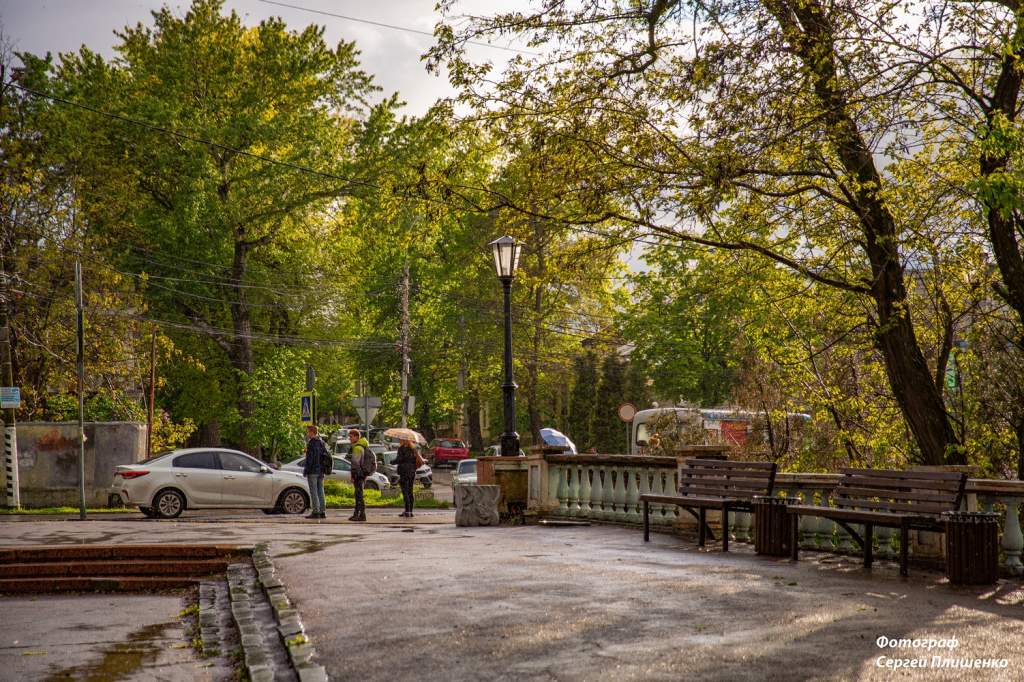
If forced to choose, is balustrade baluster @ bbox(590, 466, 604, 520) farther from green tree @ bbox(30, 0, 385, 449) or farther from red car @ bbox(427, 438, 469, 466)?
red car @ bbox(427, 438, 469, 466)

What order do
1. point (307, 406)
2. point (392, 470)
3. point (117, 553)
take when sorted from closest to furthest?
point (117, 553), point (307, 406), point (392, 470)

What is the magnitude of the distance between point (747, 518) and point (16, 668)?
828cm

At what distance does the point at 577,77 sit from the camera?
47.9ft

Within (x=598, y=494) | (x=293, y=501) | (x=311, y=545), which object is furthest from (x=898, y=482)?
(x=293, y=501)

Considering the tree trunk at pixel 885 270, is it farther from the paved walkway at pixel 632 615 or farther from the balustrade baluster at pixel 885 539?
the paved walkway at pixel 632 615

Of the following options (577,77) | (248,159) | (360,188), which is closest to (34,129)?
(248,159)

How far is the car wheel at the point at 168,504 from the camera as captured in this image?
929 inches

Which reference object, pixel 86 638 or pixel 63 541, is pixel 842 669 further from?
pixel 63 541

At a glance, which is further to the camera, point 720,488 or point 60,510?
point 60,510

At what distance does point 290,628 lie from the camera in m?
7.71

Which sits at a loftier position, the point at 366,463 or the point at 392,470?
the point at 366,463

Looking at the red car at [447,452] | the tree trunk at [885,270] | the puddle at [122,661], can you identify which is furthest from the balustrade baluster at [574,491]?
the red car at [447,452]

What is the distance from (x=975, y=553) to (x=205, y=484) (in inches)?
716

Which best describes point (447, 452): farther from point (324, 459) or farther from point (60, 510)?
point (324, 459)
